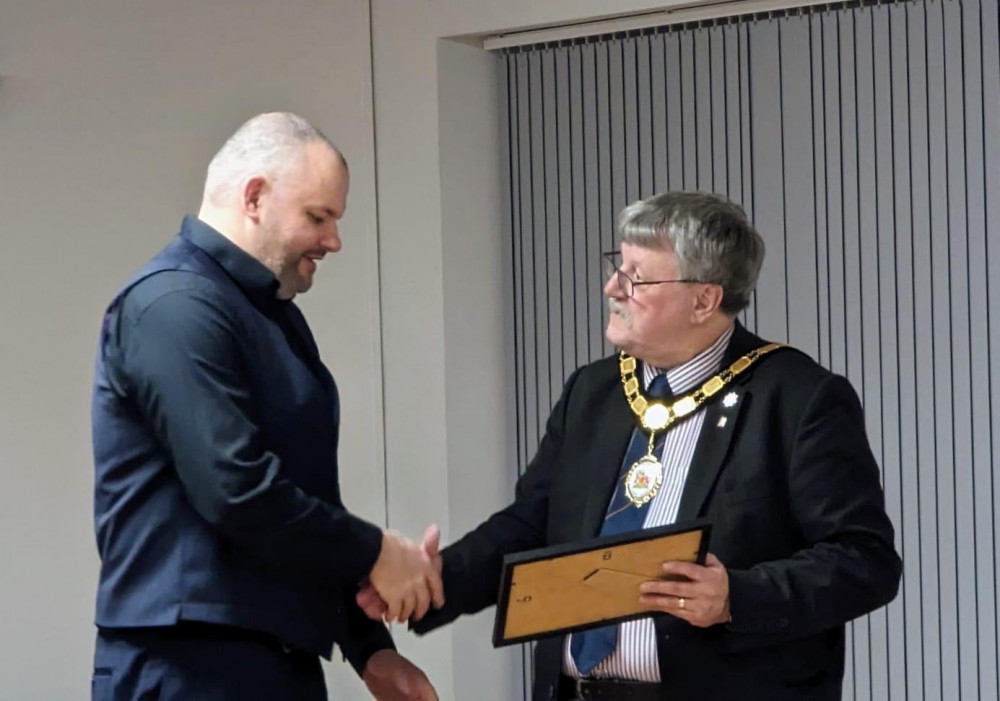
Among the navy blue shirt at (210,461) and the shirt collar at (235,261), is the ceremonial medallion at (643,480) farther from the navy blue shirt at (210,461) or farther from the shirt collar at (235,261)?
the shirt collar at (235,261)

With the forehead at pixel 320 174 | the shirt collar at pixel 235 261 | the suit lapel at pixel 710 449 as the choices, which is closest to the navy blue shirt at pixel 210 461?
the shirt collar at pixel 235 261

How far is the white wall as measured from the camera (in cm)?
429

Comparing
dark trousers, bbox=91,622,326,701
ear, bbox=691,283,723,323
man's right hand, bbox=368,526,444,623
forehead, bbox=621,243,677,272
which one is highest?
forehead, bbox=621,243,677,272

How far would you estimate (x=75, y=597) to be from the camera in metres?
4.41

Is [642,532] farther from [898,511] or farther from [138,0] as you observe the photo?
[138,0]

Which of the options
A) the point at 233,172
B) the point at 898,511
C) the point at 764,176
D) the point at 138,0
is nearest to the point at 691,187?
the point at 764,176

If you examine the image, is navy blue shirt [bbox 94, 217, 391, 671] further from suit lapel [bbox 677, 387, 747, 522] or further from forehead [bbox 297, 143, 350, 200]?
suit lapel [bbox 677, 387, 747, 522]

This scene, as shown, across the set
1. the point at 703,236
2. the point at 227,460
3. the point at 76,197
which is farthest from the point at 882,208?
the point at 227,460

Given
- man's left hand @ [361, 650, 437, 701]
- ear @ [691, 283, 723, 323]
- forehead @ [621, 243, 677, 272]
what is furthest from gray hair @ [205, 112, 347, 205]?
man's left hand @ [361, 650, 437, 701]

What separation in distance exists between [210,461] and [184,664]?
1.10 feet

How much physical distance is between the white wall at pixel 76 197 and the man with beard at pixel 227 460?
1.86 m

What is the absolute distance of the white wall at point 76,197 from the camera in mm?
4285

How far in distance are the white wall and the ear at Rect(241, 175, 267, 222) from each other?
6.18 feet

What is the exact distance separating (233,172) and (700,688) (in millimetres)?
1180
